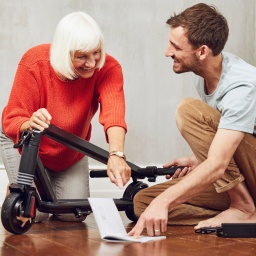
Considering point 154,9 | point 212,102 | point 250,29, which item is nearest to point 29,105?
point 212,102

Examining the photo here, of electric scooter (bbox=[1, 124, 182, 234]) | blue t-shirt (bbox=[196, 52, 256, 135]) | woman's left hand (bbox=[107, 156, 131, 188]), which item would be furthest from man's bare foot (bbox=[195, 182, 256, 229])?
electric scooter (bbox=[1, 124, 182, 234])

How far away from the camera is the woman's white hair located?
2342 mm

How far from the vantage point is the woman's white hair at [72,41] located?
Answer: 2.34 m

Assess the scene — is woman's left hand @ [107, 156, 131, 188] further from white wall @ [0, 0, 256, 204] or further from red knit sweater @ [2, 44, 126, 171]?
white wall @ [0, 0, 256, 204]

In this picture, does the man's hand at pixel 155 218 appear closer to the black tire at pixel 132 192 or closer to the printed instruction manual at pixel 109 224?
the printed instruction manual at pixel 109 224

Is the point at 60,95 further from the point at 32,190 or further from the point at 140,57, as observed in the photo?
the point at 140,57

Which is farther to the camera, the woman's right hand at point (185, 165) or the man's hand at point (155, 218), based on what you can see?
the woman's right hand at point (185, 165)

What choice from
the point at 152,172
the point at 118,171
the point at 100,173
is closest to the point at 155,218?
the point at 118,171

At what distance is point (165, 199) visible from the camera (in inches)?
80.2

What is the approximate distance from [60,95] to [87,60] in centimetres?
18

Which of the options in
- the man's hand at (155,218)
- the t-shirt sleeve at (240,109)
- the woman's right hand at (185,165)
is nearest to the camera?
the man's hand at (155,218)

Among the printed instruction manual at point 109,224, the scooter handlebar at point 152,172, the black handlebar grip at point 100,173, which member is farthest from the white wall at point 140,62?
the printed instruction manual at point 109,224

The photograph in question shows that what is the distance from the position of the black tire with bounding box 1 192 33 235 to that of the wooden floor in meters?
0.03

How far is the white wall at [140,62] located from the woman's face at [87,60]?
97 centimetres
